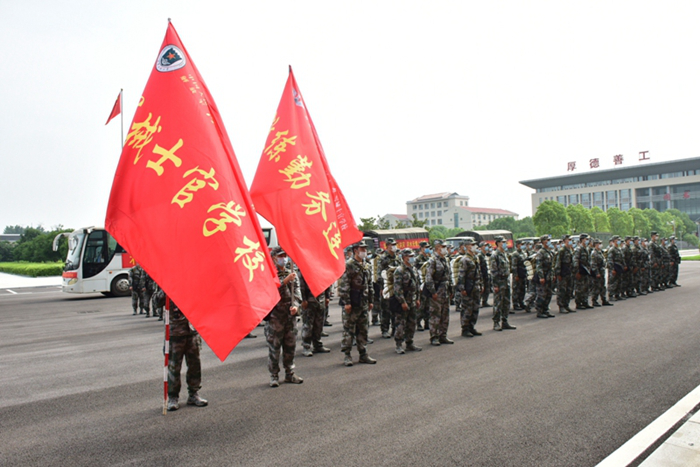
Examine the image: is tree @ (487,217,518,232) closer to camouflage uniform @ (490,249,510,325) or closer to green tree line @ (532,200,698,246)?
green tree line @ (532,200,698,246)

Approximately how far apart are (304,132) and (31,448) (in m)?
5.21

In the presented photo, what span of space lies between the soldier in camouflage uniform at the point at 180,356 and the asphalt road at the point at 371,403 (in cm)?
20

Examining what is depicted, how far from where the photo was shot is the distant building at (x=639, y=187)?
90.3 metres

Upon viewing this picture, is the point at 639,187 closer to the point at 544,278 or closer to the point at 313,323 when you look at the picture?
the point at 544,278

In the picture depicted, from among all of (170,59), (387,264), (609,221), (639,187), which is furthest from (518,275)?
(639,187)

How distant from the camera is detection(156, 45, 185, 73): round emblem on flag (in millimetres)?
4938

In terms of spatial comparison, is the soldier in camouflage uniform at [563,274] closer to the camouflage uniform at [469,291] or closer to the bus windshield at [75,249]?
the camouflage uniform at [469,291]

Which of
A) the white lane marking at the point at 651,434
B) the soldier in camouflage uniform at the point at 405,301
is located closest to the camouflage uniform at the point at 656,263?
the soldier in camouflage uniform at the point at 405,301

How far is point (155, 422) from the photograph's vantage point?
5320 millimetres

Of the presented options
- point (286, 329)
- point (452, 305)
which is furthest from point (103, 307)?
point (286, 329)

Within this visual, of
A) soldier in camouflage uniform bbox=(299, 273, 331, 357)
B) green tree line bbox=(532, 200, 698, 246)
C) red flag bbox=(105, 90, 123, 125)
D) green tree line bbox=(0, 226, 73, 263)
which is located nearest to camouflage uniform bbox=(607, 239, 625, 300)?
soldier in camouflage uniform bbox=(299, 273, 331, 357)

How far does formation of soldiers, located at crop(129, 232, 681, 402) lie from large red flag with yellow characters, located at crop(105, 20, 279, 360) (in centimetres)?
177

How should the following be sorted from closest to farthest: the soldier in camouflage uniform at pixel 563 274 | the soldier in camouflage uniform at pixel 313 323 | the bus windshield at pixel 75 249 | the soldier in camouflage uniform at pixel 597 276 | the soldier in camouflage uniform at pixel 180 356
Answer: the soldier in camouflage uniform at pixel 180 356 → the soldier in camouflage uniform at pixel 313 323 → the soldier in camouflage uniform at pixel 563 274 → the soldier in camouflage uniform at pixel 597 276 → the bus windshield at pixel 75 249

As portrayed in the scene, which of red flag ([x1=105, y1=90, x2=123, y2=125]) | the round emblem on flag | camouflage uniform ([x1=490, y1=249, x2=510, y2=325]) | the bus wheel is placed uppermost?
red flag ([x1=105, y1=90, x2=123, y2=125])
